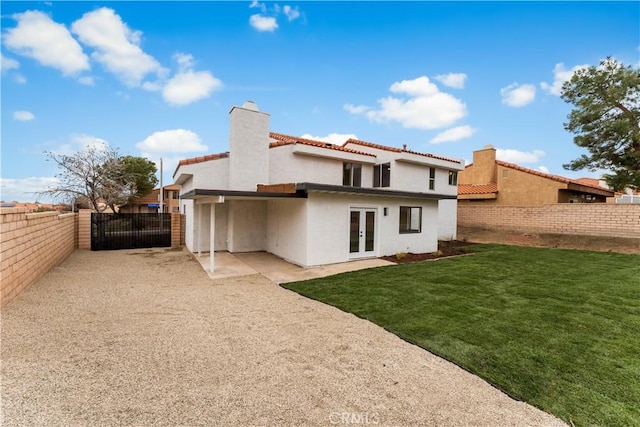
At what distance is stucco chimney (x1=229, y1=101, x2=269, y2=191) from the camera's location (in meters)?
12.6

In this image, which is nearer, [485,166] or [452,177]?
[452,177]

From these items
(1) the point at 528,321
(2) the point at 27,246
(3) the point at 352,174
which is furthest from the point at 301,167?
(1) the point at 528,321

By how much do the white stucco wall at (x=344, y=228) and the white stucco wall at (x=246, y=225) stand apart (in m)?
4.44

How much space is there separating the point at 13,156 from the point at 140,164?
25.3 m

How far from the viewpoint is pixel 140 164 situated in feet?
108

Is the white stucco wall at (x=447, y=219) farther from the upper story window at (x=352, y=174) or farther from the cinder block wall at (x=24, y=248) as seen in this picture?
the cinder block wall at (x=24, y=248)

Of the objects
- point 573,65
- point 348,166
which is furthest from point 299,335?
point 573,65

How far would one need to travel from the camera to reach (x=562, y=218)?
1594 centimetres

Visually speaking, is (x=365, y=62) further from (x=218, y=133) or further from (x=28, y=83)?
(x=28, y=83)

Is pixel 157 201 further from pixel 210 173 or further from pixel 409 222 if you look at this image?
pixel 409 222

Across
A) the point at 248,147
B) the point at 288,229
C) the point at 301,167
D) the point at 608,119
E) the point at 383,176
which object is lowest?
the point at 288,229

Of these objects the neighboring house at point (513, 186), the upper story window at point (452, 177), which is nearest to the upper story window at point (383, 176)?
the upper story window at point (452, 177)

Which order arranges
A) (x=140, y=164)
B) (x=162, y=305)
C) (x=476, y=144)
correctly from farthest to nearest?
(x=140, y=164), (x=476, y=144), (x=162, y=305)

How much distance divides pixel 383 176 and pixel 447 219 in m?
5.67
